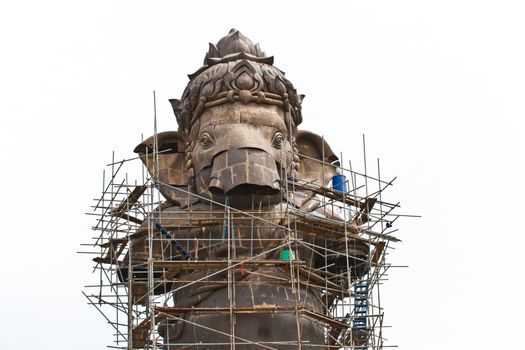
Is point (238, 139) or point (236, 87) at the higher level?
point (236, 87)

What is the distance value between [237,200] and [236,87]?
2.67 meters

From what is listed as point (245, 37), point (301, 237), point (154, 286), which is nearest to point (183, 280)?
point (154, 286)

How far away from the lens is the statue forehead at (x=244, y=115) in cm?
3081

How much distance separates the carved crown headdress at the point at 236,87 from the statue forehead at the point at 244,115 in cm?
12

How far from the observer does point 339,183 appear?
105ft

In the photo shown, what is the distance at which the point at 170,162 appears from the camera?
105ft

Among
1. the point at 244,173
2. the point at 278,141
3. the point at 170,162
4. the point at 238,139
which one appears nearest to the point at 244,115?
the point at 238,139

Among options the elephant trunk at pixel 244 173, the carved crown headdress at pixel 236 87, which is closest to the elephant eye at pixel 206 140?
the elephant trunk at pixel 244 173

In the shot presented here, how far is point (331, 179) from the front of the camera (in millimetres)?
32500

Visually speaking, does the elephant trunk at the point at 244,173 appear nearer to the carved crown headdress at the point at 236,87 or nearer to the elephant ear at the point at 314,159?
the carved crown headdress at the point at 236,87

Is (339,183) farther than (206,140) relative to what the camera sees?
Yes

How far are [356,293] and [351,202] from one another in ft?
7.14

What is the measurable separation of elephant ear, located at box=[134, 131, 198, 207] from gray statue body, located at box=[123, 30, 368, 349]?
0.08ft

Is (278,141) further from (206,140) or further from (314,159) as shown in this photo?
(206,140)
